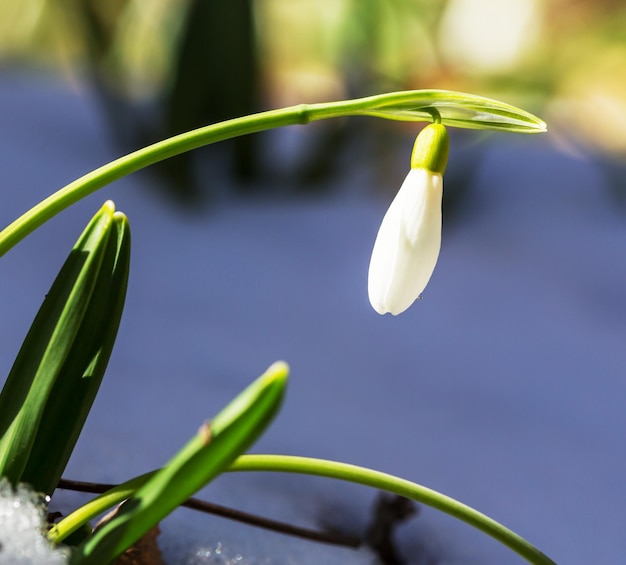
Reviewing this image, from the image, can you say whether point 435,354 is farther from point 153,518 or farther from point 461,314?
point 153,518

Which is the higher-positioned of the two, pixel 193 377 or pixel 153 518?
pixel 193 377

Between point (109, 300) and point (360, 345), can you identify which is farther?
point (360, 345)

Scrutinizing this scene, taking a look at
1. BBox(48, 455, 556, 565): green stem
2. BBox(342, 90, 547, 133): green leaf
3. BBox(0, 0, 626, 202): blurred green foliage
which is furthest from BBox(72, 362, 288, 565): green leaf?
BBox(0, 0, 626, 202): blurred green foliage

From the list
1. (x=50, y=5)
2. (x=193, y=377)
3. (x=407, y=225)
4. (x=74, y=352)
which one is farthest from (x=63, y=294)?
(x=50, y=5)

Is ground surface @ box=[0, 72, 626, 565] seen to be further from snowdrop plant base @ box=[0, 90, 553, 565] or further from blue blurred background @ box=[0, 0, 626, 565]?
snowdrop plant base @ box=[0, 90, 553, 565]

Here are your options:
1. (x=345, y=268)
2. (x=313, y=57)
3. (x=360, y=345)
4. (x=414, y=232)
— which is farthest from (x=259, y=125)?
(x=313, y=57)

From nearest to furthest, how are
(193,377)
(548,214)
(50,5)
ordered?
1. (193,377)
2. (548,214)
3. (50,5)

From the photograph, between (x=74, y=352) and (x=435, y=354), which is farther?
(x=435, y=354)

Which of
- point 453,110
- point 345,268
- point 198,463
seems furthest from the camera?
point 345,268

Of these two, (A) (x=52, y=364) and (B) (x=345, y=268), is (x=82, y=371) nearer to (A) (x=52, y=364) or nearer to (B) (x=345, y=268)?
(A) (x=52, y=364)
